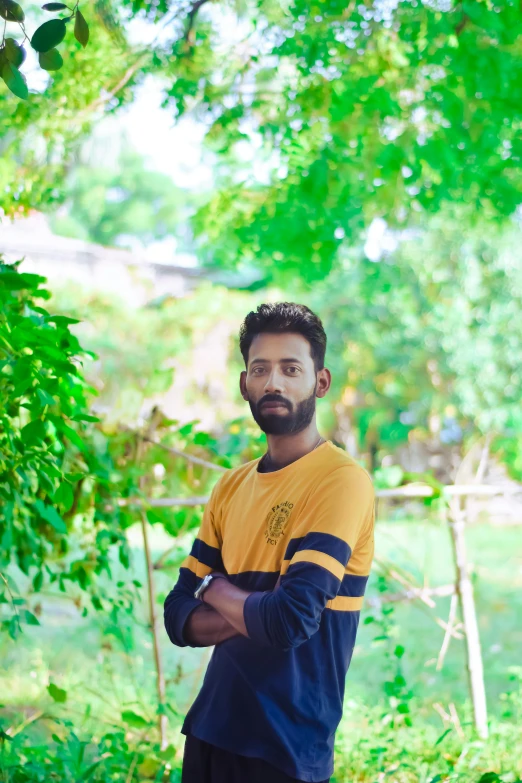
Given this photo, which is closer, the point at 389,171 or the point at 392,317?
the point at 389,171

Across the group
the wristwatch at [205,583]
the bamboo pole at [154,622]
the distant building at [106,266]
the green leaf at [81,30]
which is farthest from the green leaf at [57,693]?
the distant building at [106,266]

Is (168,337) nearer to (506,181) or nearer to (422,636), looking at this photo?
(422,636)

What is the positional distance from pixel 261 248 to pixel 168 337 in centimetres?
720

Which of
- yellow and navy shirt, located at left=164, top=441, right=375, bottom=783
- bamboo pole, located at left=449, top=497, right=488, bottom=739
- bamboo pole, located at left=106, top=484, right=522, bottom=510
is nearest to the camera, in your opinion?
yellow and navy shirt, located at left=164, top=441, right=375, bottom=783

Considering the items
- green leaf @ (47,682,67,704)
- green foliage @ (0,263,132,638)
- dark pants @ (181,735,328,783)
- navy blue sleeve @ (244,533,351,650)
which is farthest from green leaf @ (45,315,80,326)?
green leaf @ (47,682,67,704)

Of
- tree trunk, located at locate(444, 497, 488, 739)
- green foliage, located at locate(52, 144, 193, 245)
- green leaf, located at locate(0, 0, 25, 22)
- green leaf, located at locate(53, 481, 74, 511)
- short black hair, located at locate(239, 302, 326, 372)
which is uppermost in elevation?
green foliage, located at locate(52, 144, 193, 245)

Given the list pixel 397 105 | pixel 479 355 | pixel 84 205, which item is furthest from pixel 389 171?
pixel 84 205

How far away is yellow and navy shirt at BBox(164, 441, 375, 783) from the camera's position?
114 centimetres

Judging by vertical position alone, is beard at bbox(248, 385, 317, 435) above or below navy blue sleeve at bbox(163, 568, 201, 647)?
above

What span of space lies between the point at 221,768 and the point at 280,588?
32 cm

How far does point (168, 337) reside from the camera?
439 inches

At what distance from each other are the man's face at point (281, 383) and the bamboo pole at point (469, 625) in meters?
1.59

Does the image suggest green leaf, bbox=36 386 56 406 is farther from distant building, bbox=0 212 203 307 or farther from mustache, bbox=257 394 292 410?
distant building, bbox=0 212 203 307

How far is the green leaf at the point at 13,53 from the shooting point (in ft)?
3.75
